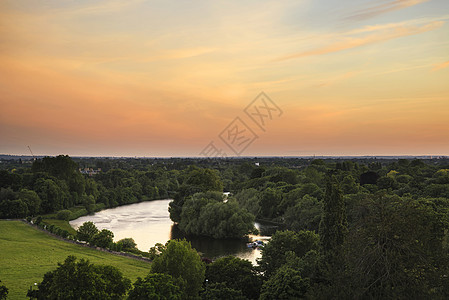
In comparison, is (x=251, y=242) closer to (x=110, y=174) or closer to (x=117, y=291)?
(x=117, y=291)

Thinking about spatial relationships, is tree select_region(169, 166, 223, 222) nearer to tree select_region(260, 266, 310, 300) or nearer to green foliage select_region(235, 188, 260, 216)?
green foliage select_region(235, 188, 260, 216)

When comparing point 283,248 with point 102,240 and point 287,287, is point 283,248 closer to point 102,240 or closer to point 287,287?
point 287,287

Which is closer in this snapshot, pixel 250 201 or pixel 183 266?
pixel 183 266

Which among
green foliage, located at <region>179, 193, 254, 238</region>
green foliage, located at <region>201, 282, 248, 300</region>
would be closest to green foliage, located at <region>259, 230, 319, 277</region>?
green foliage, located at <region>201, 282, 248, 300</region>

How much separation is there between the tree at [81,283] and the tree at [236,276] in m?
8.21

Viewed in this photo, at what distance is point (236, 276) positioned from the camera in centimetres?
2841

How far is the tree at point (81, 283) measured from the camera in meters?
21.0

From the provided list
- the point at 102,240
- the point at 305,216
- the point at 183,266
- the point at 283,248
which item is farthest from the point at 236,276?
the point at 305,216

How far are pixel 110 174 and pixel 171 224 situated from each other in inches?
2590

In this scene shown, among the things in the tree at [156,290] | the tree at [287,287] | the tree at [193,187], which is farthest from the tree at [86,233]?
the tree at [287,287]

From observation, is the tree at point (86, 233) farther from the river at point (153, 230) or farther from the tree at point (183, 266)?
the tree at point (183, 266)

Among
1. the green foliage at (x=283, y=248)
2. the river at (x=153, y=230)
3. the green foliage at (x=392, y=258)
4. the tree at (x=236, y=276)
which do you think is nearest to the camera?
the green foliage at (x=392, y=258)

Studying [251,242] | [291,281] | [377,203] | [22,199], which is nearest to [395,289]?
[377,203]

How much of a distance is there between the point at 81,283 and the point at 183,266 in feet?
25.9
